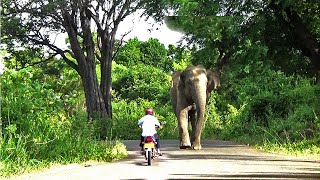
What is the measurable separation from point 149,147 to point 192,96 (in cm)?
634

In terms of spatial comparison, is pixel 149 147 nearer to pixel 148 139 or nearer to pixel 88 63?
pixel 148 139

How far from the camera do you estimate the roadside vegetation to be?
13.0 m

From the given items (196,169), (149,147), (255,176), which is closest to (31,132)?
(149,147)

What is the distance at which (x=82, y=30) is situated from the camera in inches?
1162

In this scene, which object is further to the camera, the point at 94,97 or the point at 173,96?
the point at 94,97

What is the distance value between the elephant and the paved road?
131 inches

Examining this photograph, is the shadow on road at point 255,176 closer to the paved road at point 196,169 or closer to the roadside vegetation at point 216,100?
the paved road at point 196,169

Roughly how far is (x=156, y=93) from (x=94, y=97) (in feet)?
66.0

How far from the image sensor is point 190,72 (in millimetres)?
20359

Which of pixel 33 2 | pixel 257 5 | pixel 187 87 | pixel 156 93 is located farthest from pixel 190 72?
pixel 156 93

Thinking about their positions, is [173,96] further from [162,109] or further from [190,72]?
[162,109]

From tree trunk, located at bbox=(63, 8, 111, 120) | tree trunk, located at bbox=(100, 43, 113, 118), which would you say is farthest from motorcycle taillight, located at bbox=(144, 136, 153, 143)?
tree trunk, located at bbox=(100, 43, 113, 118)

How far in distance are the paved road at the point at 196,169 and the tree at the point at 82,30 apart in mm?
13428

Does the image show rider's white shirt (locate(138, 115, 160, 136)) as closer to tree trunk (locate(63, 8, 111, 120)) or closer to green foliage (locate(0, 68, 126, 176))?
green foliage (locate(0, 68, 126, 176))
